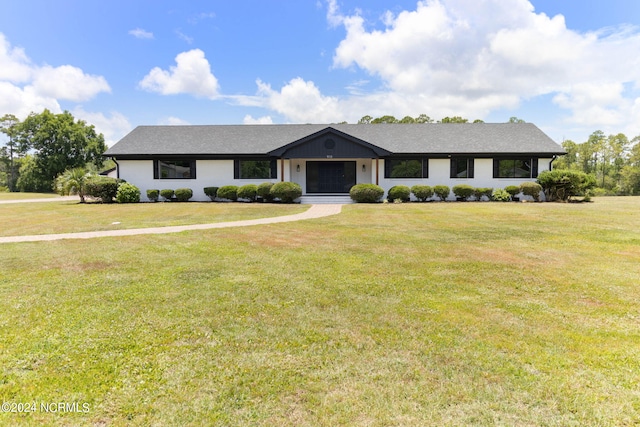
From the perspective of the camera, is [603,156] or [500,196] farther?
[603,156]

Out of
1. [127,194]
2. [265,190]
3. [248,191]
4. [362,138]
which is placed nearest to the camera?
[265,190]

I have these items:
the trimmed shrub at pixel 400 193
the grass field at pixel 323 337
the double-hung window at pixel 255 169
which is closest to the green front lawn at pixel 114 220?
the grass field at pixel 323 337

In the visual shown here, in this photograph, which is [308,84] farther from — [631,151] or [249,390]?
[631,151]

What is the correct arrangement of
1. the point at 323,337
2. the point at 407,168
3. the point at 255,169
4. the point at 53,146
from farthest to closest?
the point at 53,146, the point at 255,169, the point at 407,168, the point at 323,337

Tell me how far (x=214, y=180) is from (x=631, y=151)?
50591 millimetres

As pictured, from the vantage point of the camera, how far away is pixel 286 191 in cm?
2045

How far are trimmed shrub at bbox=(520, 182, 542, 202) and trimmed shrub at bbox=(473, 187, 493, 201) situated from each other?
180cm

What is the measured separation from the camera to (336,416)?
252cm

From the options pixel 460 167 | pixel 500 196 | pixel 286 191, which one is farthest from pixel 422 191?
pixel 286 191

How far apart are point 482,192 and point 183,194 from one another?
18.9 meters

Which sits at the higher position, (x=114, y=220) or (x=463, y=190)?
(x=463, y=190)

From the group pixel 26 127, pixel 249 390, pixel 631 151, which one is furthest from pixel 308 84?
pixel 631 151

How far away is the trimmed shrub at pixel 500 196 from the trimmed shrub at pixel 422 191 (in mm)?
4052

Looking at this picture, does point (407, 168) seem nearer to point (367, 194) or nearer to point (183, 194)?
point (367, 194)
